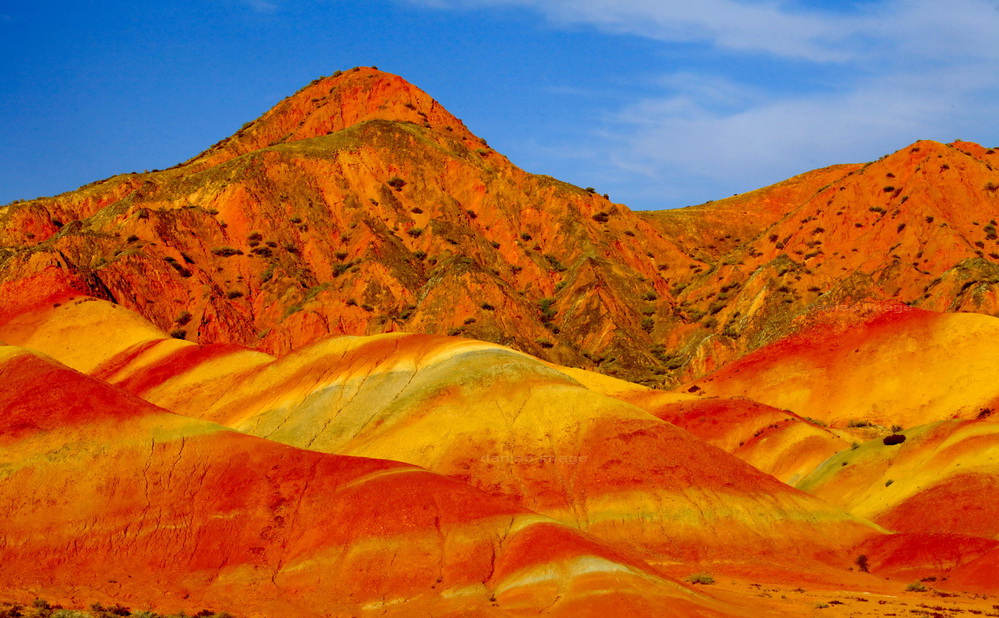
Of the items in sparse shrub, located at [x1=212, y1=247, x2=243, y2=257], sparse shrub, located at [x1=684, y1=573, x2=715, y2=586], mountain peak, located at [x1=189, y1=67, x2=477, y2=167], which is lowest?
sparse shrub, located at [x1=684, y1=573, x2=715, y2=586]

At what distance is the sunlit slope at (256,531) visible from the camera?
35.0 m

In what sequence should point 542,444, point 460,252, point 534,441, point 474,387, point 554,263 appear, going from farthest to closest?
point 554,263 < point 460,252 < point 474,387 < point 534,441 < point 542,444

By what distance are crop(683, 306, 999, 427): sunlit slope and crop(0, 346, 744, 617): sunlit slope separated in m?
44.8

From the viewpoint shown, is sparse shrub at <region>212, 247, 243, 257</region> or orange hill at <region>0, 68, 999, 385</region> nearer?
orange hill at <region>0, 68, 999, 385</region>

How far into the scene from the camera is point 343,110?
131 m

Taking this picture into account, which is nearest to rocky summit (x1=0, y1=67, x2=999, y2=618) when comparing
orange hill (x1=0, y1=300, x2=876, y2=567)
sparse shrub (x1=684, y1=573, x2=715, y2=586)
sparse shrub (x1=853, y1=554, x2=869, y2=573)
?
sparse shrub (x1=684, y1=573, x2=715, y2=586)

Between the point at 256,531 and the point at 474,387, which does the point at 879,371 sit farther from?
the point at 256,531

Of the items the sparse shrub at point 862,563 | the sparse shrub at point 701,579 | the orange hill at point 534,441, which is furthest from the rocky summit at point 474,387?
the sparse shrub at point 862,563

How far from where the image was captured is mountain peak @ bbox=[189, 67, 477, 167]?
5054 inches

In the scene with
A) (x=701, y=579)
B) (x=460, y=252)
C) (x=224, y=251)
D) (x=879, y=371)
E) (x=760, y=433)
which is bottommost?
(x=701, y=579)

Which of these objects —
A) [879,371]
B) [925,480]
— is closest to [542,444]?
[925,480]

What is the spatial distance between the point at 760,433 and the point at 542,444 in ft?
71.2

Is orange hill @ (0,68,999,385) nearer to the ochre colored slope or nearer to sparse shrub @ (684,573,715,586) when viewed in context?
the ochre colored slope

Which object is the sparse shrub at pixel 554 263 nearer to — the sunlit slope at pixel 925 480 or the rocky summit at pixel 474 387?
the rocky summit at pixel 474 387
